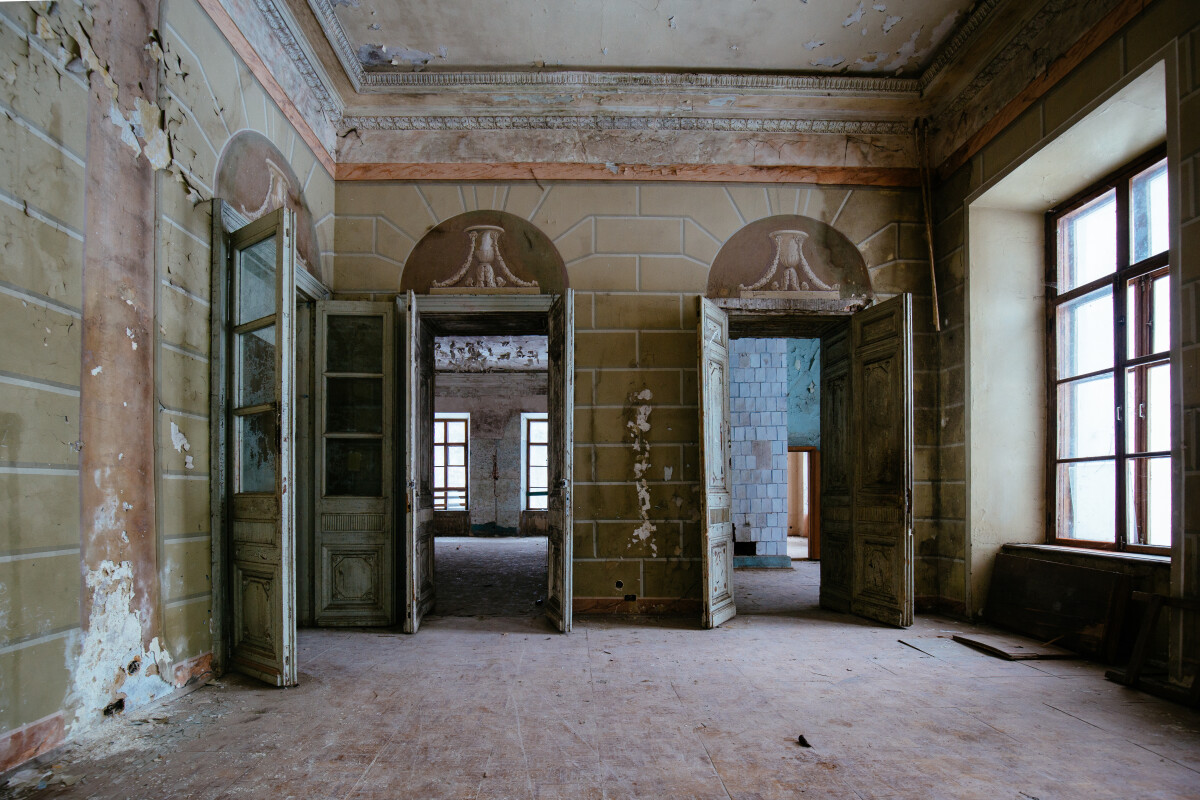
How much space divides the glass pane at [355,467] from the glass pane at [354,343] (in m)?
0.50

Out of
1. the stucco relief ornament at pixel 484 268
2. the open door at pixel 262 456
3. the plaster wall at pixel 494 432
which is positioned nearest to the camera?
the open door at pixel 262 456

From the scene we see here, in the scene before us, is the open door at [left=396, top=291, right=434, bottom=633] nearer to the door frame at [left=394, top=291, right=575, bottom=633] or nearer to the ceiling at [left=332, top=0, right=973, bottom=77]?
the door frame at [left=394, top=291, right=575, bottom=633]

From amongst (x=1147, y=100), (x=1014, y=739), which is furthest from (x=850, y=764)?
(x=1147, y=100)

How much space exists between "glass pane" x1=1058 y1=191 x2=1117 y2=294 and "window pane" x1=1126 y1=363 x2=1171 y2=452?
2.22 ft

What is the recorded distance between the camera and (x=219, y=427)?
10.4 feet

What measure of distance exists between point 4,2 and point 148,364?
4.20 ft

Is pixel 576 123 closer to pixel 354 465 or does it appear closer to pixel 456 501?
→ pixel 354 465

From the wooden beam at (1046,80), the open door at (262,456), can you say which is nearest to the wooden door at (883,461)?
the wooden beam at (1046,80)

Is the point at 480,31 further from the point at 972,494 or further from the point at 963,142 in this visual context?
the point at 972,494

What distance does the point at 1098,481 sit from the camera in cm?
397

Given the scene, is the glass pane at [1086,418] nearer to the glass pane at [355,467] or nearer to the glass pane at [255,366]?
the glass pane at [355,467]

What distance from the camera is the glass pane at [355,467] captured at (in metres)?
4.43

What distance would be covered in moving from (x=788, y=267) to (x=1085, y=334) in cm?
184

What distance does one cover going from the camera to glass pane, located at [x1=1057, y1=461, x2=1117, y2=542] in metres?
3.87
